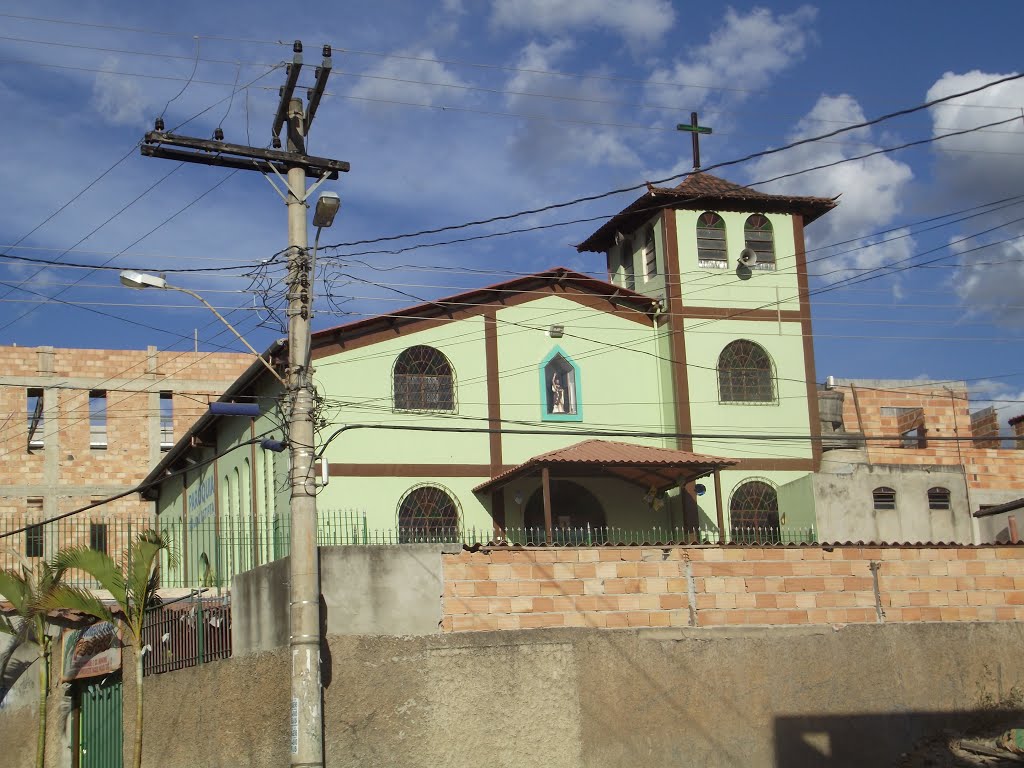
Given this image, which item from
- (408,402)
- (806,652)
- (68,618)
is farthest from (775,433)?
(68,618)

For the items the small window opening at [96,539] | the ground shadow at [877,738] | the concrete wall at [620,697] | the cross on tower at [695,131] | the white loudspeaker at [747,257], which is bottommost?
the ground shadow at [877,738]

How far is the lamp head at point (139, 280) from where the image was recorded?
13.3 metres

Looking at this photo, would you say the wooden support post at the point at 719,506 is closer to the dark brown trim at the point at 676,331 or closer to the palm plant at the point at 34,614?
the dark brown trim at the point at 676,331

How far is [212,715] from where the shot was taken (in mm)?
16844

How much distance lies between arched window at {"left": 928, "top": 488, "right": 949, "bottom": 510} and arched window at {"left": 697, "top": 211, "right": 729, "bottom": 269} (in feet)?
20.7

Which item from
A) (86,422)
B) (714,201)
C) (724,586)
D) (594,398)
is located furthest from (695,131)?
(86,422)

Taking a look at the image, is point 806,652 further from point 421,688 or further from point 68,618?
point 68,618

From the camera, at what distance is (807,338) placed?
88.7 ft

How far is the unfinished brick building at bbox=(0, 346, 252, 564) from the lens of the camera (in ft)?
143

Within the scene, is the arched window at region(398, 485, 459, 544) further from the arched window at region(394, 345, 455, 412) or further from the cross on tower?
the cross on tower

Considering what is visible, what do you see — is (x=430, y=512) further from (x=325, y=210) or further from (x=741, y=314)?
(x=325, y=210)

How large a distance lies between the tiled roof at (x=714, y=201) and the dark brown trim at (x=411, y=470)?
21.9 feet

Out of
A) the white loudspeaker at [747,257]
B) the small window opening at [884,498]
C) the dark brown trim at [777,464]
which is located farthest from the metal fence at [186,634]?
the white loudspeaker at [747,257]

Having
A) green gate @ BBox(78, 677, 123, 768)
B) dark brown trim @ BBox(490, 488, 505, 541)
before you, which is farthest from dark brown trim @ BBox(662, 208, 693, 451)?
green gate @ BBox(78, 677, 123, 768)
